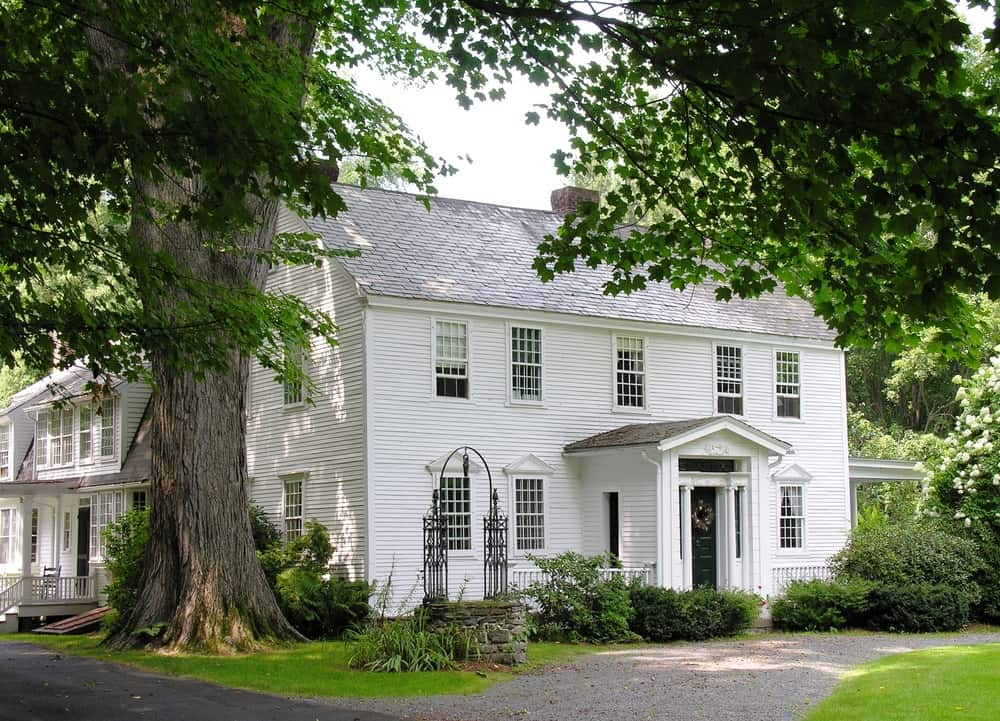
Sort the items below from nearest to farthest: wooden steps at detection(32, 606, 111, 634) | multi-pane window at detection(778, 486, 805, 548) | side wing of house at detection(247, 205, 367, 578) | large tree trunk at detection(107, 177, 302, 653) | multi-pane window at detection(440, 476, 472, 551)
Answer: large tree trunk at detection(107, 177, 302, 653)
side wing of house at detection(247, 205, 367, 578)
multi-pane window at detection(440, 476, 472, 551)
wooden steps at detection(32, 606, 111, 634)
multi-pane window at detection(778, 486, 805, 548)

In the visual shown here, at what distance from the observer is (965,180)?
863cm

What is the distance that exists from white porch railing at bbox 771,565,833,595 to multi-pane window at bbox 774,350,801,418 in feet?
14.8

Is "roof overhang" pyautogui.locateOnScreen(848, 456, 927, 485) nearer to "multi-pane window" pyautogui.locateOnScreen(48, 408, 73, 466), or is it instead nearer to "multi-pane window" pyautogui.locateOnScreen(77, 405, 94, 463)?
"multi-pane window" pyautogui.locateOnScreen(77, 405, 94, 463)

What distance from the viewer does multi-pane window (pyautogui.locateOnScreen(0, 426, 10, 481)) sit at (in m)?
37.8

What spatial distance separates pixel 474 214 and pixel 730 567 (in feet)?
34.5

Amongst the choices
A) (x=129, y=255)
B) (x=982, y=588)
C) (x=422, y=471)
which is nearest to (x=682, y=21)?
(x=129, y=255)

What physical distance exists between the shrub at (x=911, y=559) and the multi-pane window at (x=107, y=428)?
19.0m

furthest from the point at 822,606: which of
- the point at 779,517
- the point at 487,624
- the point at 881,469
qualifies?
the point at 487,624

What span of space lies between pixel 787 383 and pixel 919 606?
7521 millimetres

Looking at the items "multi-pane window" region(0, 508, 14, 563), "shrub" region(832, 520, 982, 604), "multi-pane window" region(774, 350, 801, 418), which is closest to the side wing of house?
"shrub" region(832, 520, 982, 604)

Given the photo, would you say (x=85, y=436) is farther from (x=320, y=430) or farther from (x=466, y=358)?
(x=466, y=358)

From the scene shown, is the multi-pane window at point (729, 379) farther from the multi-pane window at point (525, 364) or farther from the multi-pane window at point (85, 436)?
the multi-pane window at point (85, 436)

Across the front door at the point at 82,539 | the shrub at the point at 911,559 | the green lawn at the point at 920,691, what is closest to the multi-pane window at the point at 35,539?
the front door at the point at 82,539

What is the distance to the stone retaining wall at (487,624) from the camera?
18.5 metres
